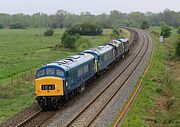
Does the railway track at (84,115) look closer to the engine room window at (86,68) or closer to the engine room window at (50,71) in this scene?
the engine room window at (86,68)

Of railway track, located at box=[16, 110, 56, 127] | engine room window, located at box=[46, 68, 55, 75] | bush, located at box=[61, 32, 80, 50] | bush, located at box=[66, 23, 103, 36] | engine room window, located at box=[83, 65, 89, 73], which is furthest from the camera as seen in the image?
bush, located at box=[66, 23, 103, 36]

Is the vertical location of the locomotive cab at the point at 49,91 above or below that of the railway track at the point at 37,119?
above

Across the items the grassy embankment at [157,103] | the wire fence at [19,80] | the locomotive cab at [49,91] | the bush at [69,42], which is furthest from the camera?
the bush at [69,42]

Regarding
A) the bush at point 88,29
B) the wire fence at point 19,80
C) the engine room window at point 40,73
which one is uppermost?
the engine room window at point 40,73

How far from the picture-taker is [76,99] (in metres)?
30.0

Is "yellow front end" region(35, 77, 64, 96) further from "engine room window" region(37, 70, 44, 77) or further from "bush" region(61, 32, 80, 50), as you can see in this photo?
"bush" region(61, 32, 80, 50)

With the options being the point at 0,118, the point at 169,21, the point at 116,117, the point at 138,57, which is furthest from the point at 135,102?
the point at 169,21

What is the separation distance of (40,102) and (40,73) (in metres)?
2.17

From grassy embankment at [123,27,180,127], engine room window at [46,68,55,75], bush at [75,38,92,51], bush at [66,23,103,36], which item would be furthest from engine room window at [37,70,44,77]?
bush at [66,23,103,36]

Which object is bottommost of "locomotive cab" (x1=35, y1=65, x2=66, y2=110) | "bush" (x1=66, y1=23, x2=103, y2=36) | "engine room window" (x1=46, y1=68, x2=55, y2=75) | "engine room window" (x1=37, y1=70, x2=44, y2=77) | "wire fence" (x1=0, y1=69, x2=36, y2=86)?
"bush" (x1=66, y1=23, x2=103, y2=36)

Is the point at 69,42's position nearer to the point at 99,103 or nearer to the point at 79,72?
the point at 79,72

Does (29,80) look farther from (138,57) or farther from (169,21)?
(169,21)

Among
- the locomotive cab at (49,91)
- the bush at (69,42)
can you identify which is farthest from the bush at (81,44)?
the locomotive cab at (49,91)

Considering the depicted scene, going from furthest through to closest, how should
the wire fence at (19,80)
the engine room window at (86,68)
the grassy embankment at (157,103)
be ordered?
the wire fence at (19,80) → the engine room window at (86,68) → the grassy embankment at (157,103)
